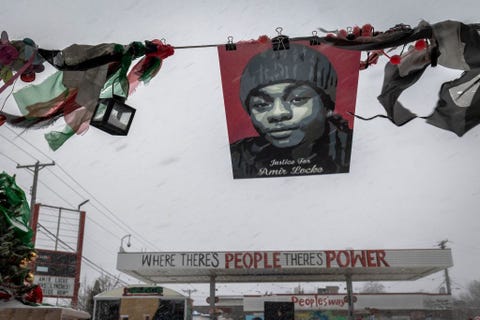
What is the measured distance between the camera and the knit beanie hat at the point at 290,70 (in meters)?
5.55

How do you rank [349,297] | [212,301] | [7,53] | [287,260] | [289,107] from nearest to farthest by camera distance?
1. [7,53]
2. [289,107]
3. [287,260]
4. [349,297]
5. [212,301]

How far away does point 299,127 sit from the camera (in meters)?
5.50

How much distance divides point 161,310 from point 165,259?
19.1 ft

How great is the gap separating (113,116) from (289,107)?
197 cm

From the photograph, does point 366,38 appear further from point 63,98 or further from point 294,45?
point 63,98

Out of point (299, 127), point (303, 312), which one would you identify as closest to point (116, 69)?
point (299, 127)

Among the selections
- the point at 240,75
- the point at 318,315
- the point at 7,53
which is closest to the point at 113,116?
the point at 7,53

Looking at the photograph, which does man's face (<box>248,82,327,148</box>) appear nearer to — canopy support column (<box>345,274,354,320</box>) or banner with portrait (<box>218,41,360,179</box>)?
banner with portrait (<box>218,41,360,179</box>)

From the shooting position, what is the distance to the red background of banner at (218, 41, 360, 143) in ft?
18.0

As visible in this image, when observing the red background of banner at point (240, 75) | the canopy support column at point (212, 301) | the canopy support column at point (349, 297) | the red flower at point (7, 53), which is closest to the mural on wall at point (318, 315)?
the canopy support column at point (349, 297)

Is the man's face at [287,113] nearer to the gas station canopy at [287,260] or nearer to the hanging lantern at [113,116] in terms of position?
the hanging lantern at [113,116]

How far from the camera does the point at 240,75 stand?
561 cm

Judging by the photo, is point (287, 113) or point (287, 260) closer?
point (287, 113)

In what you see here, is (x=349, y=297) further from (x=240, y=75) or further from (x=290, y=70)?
(x=240, y=75)
